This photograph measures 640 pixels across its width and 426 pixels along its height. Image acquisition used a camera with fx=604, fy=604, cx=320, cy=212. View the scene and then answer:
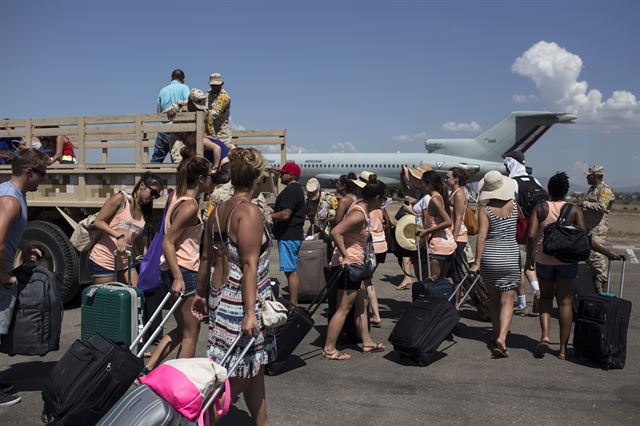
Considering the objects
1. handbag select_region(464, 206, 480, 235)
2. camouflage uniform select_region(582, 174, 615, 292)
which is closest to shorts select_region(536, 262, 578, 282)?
handbag select_region(464, 206, 480, 235)

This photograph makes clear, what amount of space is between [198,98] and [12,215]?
107 inches

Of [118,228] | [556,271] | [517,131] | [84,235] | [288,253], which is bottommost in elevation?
[288,253]

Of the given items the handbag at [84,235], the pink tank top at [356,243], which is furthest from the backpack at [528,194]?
the handbag at [84,235]

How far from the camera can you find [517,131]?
145 ft

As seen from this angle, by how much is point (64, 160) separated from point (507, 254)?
4.89 m

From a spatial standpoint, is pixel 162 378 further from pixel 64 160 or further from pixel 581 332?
pixel 64 160

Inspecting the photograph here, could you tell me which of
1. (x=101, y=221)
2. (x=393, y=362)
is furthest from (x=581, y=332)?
(x=101, y=221)

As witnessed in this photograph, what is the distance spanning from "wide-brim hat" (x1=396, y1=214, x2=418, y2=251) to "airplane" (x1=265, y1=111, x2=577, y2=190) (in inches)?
1396

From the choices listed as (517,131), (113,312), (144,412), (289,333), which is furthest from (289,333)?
(517,131)

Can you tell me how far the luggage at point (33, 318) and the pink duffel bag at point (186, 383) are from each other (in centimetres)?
166

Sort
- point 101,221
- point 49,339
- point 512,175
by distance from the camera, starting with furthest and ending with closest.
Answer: point 512,175 → point 101,221 → point 49,339

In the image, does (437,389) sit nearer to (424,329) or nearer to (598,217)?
(424,329)

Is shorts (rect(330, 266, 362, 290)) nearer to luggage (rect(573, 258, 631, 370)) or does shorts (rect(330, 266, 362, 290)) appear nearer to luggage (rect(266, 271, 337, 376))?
luggage (rect(266, 271, 337, 376))

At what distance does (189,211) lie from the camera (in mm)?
4137
